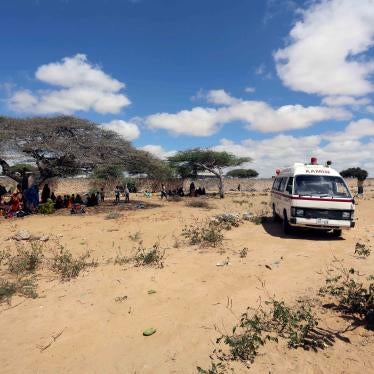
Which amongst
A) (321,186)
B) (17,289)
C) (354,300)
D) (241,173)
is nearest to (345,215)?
(321,186)

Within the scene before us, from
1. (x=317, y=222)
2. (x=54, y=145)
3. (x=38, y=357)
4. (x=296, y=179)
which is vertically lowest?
(x=38, y=357)

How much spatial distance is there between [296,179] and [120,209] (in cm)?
1069

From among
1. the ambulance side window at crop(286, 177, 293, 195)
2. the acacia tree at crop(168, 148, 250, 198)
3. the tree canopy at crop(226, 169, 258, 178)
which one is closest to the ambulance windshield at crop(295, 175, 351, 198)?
the ambulance side window at crop(286, 177, 293, 195)

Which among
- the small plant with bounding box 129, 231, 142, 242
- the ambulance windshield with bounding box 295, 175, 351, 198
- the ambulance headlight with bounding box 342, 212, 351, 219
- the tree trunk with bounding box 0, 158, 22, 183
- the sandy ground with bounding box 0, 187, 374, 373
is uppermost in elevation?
the tree trunk with bounding box 0, 158, 22, 183

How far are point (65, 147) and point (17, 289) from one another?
1287cm

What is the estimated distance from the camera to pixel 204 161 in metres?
32.0

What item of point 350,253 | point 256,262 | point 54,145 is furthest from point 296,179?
point 54,145

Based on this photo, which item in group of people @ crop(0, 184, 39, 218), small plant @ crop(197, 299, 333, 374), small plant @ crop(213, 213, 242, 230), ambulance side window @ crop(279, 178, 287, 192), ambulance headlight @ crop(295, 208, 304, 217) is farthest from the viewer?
group of people @ crop(0, 184, 39, 218)

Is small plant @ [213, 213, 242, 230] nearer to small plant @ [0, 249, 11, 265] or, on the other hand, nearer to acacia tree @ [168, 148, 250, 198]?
small plant @ [0, 249, 11, 265]

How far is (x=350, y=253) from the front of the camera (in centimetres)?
829

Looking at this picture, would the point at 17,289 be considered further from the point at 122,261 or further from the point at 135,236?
the point at 135,236

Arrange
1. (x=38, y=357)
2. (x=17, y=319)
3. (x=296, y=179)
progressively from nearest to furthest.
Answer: (x=38, y=357) → (x=17, y=319) → (x=296, y=179)

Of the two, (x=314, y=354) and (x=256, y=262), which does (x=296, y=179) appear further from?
(x=314, y=354)

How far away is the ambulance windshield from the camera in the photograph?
407 inches
